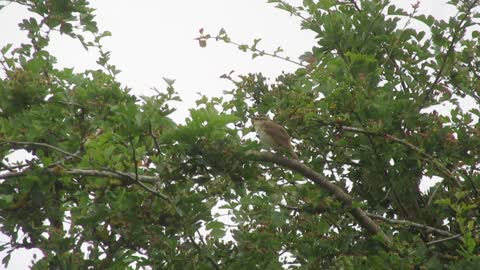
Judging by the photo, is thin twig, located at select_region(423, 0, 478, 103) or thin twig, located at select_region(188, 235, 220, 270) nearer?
thin twig, located at select_region(188, 235, 220, 270)

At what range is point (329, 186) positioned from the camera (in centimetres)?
507

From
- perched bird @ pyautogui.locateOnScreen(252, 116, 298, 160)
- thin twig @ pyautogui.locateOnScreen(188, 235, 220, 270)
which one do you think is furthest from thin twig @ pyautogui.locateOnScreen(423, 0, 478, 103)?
thin twig @ pyautogui.locateOnScreen(188, 235, 220, 270)

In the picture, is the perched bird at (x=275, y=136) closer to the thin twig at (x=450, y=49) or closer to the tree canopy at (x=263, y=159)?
the tree canopy at (x=263, y=159)

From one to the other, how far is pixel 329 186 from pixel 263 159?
0.67 metres

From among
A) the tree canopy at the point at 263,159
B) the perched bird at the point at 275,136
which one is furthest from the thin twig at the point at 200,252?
the perched bird at the point at 275,136

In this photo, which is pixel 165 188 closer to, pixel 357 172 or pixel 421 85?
pixel 357 172

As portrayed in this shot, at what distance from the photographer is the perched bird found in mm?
5777

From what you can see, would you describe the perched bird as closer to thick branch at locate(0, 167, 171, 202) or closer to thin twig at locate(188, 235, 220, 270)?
thin twig at locate(188, 235, 220, 270)

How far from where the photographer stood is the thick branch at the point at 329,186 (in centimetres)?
476

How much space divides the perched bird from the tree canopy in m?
0.16

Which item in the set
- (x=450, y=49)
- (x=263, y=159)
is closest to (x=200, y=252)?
(x=263, y=159)

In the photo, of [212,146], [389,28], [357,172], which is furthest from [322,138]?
[212,146]

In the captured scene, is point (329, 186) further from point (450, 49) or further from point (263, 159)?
point (450, 49)

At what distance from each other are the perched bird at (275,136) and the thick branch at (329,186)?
2.30 feet
